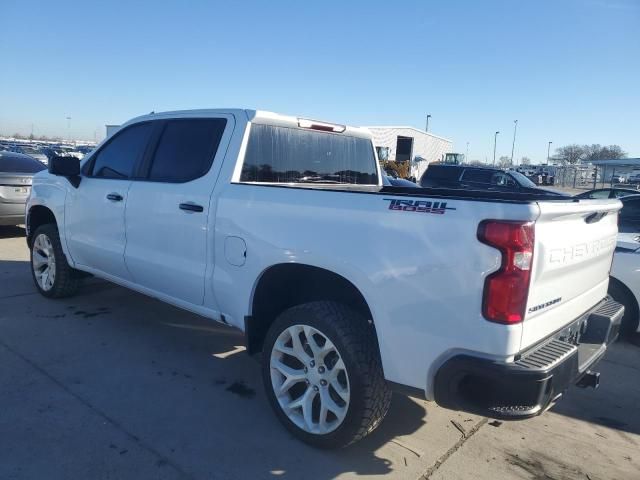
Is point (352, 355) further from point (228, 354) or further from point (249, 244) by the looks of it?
point (228, 354)

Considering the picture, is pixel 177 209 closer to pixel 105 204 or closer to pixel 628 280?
pixel 105 204

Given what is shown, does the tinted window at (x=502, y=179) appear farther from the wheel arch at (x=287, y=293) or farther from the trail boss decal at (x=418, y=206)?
the trail boss decal at (x=418, y=206)

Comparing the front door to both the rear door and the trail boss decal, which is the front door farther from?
the trail boss decal

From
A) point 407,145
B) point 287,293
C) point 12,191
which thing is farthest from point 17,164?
point 407,145

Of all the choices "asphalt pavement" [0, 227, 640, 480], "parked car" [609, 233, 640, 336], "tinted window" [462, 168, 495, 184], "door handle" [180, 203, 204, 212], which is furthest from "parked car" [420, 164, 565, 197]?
"door handle" [180, 203, 204, 212]

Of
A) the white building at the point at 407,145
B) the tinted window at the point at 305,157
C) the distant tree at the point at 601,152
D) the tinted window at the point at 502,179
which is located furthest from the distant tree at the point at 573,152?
the tinted window at the point at 305,157

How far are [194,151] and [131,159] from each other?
0.87 metres

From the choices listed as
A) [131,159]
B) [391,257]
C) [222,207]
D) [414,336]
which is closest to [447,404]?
[414,336]

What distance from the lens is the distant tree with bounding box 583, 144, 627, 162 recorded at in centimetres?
8618

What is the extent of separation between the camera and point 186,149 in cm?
388

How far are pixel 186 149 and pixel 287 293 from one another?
1424 mm

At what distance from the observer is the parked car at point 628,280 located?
4.93 meters

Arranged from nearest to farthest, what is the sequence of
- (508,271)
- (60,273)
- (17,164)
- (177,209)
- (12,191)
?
(508,271), (177,209), (60,273), (12,191), (17,164)

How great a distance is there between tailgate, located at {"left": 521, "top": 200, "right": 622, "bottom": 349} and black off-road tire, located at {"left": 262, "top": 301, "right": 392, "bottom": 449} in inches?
31.7
